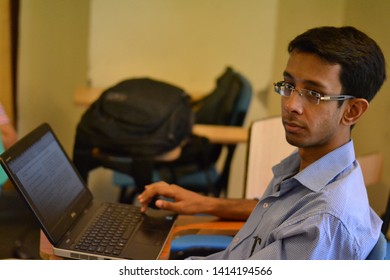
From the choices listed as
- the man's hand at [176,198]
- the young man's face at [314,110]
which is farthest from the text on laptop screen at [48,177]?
the young man's face at [314,110]

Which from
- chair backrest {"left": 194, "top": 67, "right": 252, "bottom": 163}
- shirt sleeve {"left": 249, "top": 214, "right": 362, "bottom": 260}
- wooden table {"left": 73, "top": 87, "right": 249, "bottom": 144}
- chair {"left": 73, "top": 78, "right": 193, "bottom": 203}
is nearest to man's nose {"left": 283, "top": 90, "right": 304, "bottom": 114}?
shirt sleeve {"left": 249, "top": 214, "right": 362, "bottom": 260}

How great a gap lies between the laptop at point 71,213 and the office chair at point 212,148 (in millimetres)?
705

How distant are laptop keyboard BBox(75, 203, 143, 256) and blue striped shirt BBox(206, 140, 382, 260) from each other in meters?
0.25

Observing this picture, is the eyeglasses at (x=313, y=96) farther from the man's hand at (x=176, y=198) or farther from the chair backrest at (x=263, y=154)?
the chair backrest at (x=263, y=154)

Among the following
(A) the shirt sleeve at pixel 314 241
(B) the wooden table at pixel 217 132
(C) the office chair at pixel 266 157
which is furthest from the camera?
(B) the wooden table at pixel 217 132

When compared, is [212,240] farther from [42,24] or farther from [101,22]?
[101,22]

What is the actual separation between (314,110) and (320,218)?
210 millimetres

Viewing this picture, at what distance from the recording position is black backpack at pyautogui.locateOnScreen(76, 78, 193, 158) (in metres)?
1.72

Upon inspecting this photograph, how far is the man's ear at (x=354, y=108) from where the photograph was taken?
84cm

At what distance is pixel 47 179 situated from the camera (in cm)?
96

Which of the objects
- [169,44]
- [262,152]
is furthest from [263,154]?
[169,44]

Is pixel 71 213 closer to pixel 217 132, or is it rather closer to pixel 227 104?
pixel 217 132

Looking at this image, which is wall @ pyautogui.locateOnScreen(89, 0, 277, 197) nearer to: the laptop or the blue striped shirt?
the laptop

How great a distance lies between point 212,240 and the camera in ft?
3.82
